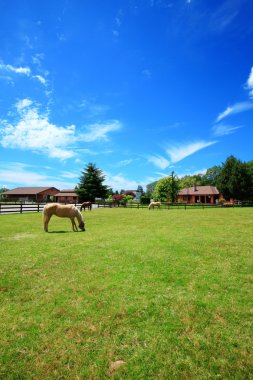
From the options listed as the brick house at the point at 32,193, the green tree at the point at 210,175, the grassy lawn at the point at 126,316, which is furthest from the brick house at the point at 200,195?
the grassy lawn at the point at 126,316

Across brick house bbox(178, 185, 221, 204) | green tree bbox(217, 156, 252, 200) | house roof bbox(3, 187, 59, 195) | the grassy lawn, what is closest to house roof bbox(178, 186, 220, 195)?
brick house bbox(178, 185, 221, 204)

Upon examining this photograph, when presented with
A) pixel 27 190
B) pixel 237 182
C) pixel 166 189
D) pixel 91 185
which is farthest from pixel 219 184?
pixel 27 190

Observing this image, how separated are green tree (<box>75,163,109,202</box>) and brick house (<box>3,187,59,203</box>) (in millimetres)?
17957

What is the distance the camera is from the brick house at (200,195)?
220 feet

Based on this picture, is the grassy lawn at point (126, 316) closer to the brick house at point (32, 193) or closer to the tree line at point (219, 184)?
the tree line at point (219, 184)

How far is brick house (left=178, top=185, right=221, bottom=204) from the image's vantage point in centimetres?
6700

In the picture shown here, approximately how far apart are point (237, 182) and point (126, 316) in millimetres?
56287

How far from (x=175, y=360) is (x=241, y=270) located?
402 centimetres

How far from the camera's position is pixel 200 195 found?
229ft

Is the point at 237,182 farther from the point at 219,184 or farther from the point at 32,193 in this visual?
the point at 32,193

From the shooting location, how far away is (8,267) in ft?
20.3

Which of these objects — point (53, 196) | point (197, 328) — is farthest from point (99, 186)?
point (197, 328)

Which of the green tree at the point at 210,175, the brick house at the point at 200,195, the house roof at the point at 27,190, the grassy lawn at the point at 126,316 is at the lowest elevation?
the grassy lawn at the point at 126,316

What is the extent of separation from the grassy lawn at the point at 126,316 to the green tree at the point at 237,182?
169ft
